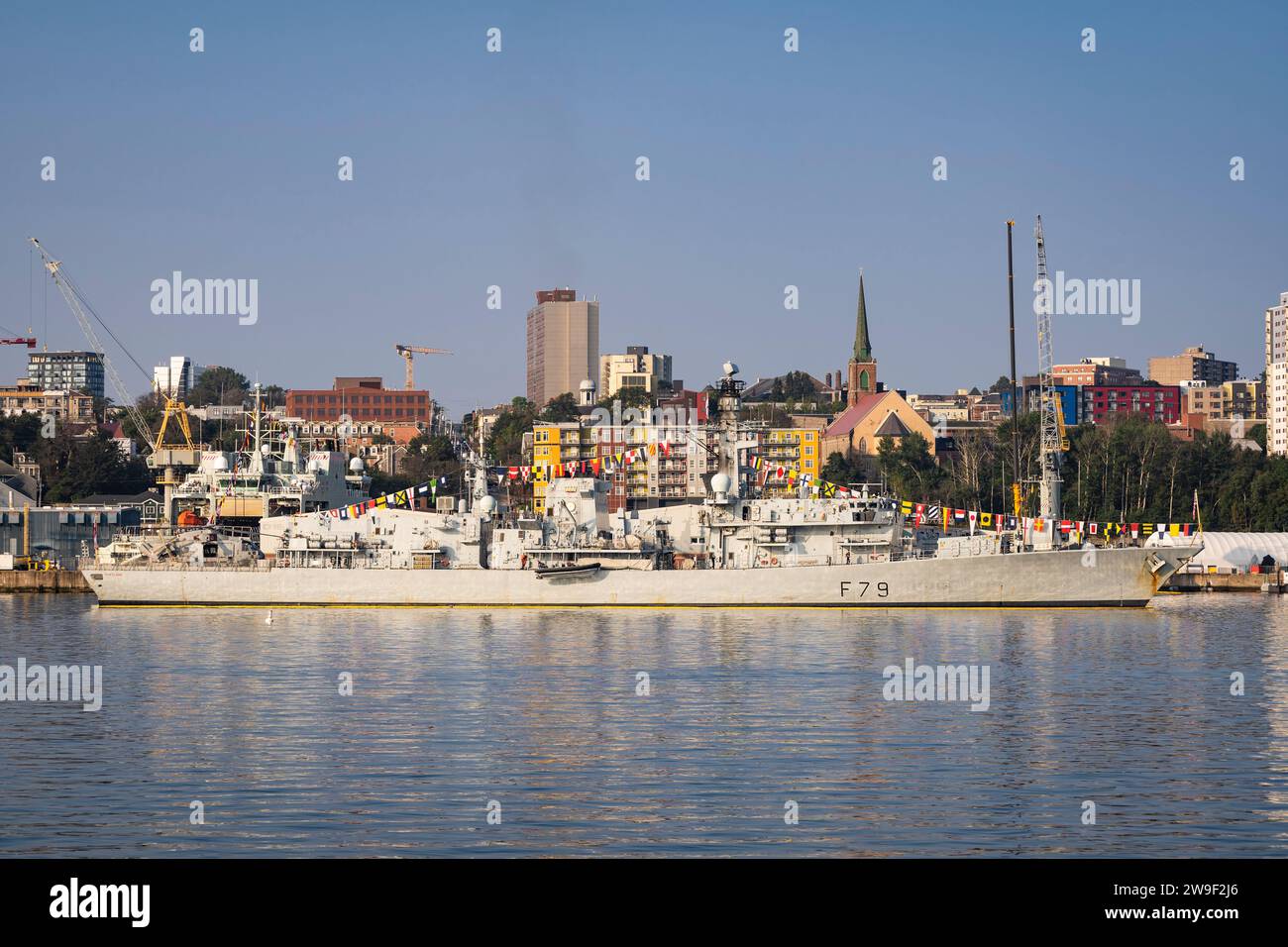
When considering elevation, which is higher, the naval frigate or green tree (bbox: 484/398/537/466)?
green tree (bbox: 484/398/537/466)

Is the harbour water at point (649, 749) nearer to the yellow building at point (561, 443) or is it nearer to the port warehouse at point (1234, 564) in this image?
the port warehouse at point (1234, 564)

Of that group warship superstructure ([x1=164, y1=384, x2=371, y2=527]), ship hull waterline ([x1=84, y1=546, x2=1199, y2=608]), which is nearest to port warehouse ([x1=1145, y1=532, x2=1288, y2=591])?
ship hull waterline ([x1=84, y1=546, x2=1199, y2=608])

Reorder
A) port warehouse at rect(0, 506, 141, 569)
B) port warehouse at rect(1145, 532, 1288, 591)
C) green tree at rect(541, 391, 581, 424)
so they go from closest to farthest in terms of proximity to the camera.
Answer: port warehouse at rect(1145, 532, 1288, 591) → port warehouse at rect(0, 506, 141, 569) → green tree at rect(541, 391, 581, 424)

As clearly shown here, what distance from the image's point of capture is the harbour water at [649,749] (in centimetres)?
2148

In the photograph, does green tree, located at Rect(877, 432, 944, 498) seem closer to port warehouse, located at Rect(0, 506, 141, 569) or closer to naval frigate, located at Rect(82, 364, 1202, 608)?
naval frigate, located at Rect(82, 364, 1202, 608)

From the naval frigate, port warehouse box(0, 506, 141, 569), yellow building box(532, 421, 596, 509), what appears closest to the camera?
the naval frigate

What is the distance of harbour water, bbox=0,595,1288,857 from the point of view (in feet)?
70.5

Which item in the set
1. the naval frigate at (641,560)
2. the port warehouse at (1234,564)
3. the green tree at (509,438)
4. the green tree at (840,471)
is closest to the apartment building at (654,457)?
the green tree at (840,471)

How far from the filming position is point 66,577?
88.8 m

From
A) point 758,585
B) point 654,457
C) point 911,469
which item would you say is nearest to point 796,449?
point 911,469

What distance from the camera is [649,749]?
94.7ft

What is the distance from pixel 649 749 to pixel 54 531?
291 feet

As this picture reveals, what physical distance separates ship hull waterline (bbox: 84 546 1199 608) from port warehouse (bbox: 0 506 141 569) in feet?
131
